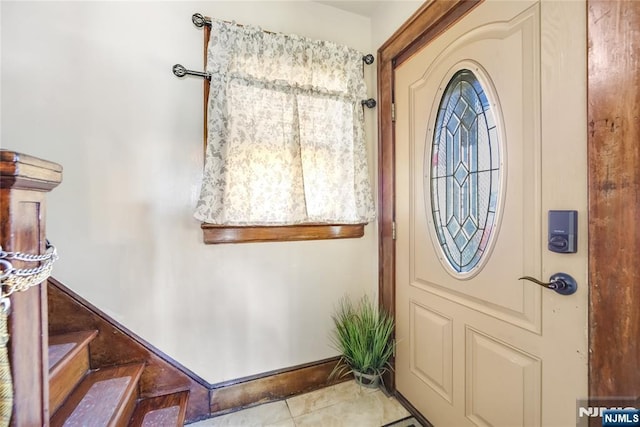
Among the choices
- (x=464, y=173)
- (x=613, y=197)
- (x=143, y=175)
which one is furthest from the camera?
(x=143, y=175)

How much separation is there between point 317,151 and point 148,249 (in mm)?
1120

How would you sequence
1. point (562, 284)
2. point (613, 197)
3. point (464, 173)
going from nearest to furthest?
point (613, 197) → point (562, 284) → point (464, 173)

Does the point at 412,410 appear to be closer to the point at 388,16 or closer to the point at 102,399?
the point at 102,399

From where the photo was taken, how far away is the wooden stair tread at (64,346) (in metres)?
1.01

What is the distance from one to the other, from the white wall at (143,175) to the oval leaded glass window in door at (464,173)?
0.92 metres

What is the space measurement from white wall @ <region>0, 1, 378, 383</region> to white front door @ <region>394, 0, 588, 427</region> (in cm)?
81

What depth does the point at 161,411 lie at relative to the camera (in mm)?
1347

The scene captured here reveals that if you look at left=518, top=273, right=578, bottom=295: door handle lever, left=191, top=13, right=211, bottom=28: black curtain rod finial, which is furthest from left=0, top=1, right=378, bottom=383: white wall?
left=518, top=273, right=578, bottom=295: door handle lever

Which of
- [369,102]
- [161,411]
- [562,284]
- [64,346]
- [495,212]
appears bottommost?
[161,411]

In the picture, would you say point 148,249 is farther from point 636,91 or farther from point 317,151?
point 636,91

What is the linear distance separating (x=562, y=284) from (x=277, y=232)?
1346 mm

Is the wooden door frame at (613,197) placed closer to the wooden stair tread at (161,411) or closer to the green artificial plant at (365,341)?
the green artificial plant at (365,341)

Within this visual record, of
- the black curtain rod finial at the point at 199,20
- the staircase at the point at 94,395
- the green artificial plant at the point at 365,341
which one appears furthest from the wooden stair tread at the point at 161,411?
the black curtain rod finial at the point at 199,20

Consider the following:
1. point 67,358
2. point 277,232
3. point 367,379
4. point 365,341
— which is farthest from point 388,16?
point 67,358
